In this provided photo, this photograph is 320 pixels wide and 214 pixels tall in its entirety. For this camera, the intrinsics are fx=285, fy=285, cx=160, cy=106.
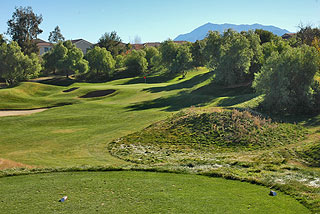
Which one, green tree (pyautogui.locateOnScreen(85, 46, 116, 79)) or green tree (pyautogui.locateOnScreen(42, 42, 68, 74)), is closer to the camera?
green tree (pyautogui.locateOnScreen(42, 42, 68, 74))

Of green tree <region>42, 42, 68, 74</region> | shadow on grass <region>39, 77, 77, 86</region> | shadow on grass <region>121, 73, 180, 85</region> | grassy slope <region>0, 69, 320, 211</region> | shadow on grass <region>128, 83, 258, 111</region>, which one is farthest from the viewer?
green tree <region>42, 42, 68, 74</region>

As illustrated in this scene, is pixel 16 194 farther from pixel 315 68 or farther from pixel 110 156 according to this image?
pixel 315 68

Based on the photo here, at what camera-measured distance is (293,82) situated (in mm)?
33688

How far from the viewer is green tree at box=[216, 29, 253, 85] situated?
5275 centimetres

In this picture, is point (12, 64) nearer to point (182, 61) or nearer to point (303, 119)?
point (182, 61)

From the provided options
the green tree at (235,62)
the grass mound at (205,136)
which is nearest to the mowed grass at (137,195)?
the grass mound at (205,136)

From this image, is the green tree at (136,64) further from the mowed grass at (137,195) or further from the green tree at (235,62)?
the mowed grass at (137,195)

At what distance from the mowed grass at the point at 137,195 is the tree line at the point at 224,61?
2467 cm

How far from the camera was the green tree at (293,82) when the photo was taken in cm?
3266

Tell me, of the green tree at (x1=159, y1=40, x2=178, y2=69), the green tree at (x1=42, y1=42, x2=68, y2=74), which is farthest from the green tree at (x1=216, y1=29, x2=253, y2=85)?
the green tree at (x1=42, y1=42, x2=68, y2=74)

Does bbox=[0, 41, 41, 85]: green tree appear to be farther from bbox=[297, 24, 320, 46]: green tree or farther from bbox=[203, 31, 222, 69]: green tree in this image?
bbox=[297, 24, 320, 46]: green tree

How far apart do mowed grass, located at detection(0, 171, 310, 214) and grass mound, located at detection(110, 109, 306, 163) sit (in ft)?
23.4

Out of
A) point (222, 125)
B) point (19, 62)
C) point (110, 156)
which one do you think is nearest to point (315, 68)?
point (222, 125)

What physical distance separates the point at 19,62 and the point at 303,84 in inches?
2844
